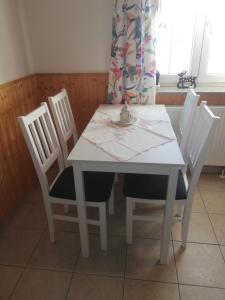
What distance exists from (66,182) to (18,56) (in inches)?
48.7

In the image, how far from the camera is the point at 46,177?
5.07 feet

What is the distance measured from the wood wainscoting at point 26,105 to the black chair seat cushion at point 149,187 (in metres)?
0.96

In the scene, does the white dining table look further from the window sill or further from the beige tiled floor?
the window sill

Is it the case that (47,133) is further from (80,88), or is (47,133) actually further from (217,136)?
(217,136)

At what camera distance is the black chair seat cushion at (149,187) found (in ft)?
4.75

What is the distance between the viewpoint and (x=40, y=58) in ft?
7.27

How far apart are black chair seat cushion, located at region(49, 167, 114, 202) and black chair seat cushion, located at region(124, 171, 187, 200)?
0.13 metres

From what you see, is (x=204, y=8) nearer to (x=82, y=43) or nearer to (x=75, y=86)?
(x=82, y=43)

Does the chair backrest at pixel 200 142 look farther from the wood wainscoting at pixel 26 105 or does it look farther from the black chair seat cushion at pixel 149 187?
the wood wainscoting at pixel 26 105

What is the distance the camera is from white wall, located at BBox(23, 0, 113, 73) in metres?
2.00

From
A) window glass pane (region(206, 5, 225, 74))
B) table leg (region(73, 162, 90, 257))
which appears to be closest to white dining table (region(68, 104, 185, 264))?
table leg (region(73, 162, 90, 257))

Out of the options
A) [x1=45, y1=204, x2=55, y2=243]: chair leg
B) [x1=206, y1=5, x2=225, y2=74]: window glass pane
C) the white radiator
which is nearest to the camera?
[x1=45, y1=204, x2=55, y2=243]: chair leg

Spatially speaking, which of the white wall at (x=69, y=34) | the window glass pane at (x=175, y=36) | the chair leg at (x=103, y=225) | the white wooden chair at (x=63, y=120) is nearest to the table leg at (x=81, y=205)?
the chair leg at (x=103, y=225)

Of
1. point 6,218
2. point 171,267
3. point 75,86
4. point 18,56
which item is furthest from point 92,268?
point 18,56
